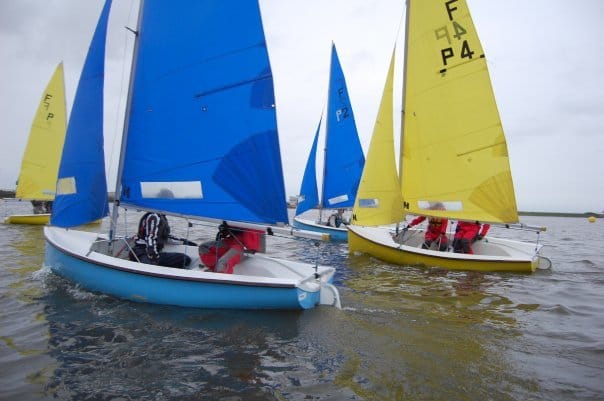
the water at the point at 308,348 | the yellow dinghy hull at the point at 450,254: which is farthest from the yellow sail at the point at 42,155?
the yellow dinghy hull at the point at 450,254

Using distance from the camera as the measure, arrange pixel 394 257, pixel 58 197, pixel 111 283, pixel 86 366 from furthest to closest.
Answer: pixel 394 257 < pixel 58 197 < pixel 111 283 < pixel 86 366

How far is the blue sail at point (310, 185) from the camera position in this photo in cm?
1756

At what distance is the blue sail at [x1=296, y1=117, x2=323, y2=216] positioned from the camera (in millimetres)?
17562

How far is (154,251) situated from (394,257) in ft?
18.5

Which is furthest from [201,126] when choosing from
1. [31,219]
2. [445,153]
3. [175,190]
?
[31,219]

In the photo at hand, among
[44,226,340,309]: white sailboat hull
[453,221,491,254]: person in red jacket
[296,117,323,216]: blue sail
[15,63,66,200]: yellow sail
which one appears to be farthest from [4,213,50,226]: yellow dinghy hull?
[453,221,491,254]: person in red jacket

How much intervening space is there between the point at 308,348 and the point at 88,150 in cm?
473

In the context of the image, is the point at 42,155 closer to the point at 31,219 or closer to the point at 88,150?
the point at 31,219

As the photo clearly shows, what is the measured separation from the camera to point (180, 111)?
5.61m

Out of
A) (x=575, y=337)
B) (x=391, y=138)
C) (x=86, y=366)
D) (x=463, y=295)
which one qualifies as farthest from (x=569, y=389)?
(x=391, y=138)

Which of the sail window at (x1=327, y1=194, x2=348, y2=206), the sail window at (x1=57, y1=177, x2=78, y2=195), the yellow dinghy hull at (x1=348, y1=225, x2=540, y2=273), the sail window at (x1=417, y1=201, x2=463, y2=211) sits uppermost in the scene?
the sail window at (x1=57, y1=177, x2=78, y2=195)

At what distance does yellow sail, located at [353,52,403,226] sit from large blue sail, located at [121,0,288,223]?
520 centimetres

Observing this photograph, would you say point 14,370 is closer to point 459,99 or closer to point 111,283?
point 111,283

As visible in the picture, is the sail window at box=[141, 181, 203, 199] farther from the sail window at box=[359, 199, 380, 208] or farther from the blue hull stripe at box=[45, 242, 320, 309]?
the sail window at box=[359, 199, 380, 208]
